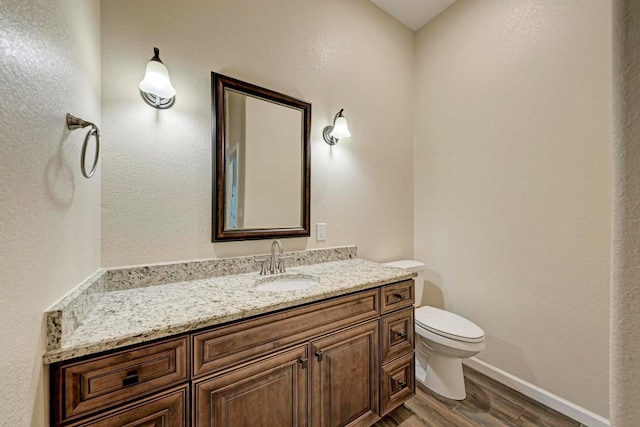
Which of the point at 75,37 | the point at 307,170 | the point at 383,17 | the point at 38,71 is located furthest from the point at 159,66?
the point at 383,17

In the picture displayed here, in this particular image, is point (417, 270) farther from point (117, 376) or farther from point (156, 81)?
point (156, 81)

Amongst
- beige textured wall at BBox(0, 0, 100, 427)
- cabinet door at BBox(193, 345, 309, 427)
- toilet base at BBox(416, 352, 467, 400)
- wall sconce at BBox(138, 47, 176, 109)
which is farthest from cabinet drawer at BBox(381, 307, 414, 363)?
wall sconce at BBox(138, 47, 176, 109)

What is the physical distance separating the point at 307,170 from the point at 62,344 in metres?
1.39

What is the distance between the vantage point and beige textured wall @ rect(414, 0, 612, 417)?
146 centimetres

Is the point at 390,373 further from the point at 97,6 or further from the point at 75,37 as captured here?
the point at 97,6

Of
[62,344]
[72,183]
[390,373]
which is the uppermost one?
[72,183]

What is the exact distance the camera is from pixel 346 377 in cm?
128

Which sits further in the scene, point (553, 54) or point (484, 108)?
point (484, 108)

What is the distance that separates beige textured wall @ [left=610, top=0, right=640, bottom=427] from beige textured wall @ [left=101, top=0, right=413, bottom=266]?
149 cm

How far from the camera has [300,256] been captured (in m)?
1.74

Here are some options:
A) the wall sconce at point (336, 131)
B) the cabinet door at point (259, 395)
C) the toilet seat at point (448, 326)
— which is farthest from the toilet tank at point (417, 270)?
the cabinet door at point (259, 395)

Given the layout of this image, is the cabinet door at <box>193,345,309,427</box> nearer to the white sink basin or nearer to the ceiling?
the white sink basin

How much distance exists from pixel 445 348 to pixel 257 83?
2048 millimetres

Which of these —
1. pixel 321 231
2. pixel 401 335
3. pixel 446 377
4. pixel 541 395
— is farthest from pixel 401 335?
pixel 541 395
